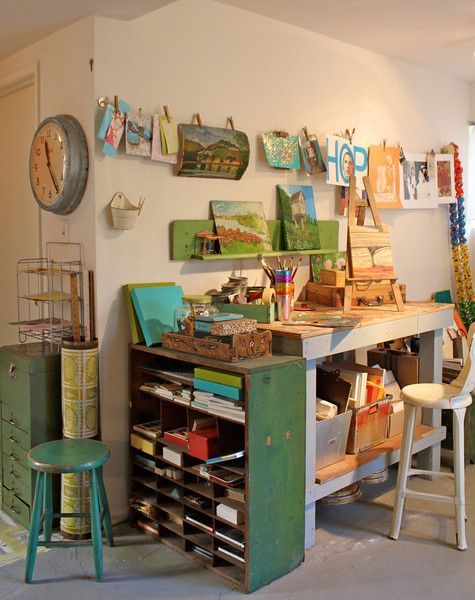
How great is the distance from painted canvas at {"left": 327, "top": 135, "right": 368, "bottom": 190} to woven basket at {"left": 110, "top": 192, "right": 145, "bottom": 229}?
1.41 meters

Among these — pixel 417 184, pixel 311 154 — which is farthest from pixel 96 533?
pixel 417 184

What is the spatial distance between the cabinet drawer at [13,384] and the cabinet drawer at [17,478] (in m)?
0.30

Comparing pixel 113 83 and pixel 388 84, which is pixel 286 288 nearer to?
pixel 113 83

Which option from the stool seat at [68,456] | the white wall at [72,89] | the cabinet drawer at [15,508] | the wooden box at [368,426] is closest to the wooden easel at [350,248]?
the wooden box at [368,426]

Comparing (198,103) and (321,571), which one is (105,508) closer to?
(321,571)

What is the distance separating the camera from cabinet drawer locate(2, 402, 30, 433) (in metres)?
3.26

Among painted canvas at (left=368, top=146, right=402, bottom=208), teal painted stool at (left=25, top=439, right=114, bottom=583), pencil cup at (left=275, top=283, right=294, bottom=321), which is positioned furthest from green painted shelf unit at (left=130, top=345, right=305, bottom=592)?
painted canvas at (left=368, top=146, right=402, bottom=208)

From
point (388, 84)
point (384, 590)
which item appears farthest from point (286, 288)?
point (388, 84)

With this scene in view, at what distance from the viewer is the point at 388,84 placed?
4703 mm

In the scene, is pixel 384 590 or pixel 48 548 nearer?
pixel 384 590

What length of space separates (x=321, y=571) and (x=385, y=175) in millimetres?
2712

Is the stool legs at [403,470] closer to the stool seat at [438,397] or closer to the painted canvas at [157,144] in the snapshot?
the stool seat at [438,397]

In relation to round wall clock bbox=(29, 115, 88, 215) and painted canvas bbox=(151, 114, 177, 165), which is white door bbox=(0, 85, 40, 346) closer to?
round wall clock bbox=(29, 115, 88, 215)

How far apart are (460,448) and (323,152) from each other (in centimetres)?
194
